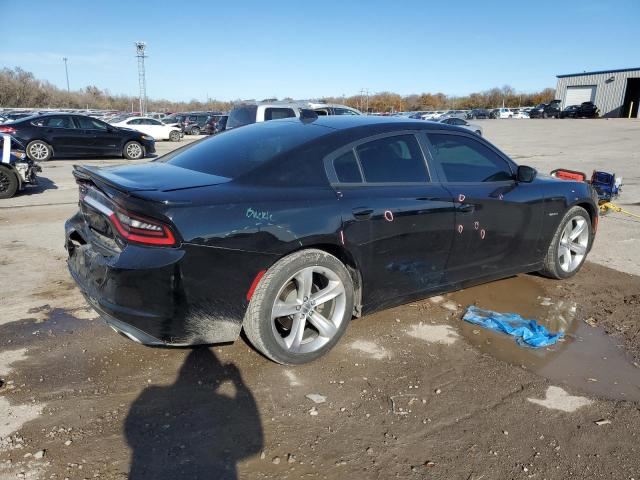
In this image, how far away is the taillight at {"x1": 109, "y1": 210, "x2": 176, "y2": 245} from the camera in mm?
2732

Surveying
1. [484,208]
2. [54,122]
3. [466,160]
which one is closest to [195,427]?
[484,208]

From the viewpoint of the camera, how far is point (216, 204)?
9.41ft

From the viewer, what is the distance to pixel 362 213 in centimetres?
335

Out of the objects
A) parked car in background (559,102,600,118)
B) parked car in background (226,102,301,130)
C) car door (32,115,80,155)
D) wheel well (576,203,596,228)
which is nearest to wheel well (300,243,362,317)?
wheel well (576,203,596,228)

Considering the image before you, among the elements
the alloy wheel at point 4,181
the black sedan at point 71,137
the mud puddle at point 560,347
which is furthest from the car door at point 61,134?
the mud puddle at point 560,347

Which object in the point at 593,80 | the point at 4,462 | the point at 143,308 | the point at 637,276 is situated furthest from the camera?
the point at 593,80

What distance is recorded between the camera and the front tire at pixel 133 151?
55.0ft

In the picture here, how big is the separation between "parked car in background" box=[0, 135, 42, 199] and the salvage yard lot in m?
5.61

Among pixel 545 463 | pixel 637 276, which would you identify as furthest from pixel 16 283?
pixel 637 276

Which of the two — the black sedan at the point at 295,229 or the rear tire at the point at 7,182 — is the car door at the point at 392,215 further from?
the rear tire at the point at 7,182

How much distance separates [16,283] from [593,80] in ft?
196

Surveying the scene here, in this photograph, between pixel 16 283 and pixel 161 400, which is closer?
pixel 161 400

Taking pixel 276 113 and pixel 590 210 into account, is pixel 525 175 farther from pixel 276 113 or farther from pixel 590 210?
pixel 276 113

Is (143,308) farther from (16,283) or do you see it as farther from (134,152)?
(134,152)
